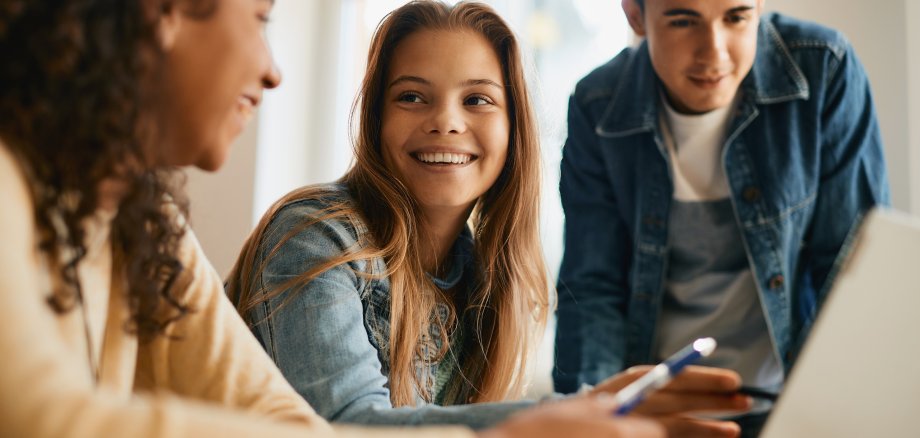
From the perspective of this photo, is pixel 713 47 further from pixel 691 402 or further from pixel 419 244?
pixel 691 402

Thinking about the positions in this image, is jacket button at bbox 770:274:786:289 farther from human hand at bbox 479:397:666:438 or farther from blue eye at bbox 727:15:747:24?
human hand at bbox 479:397:666:438

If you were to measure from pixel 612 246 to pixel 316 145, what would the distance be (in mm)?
1406

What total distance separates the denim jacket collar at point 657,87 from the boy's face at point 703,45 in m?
0.07

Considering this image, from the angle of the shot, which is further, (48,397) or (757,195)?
(757,195)

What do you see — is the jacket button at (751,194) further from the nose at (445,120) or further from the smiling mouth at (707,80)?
the nose at (445,120)

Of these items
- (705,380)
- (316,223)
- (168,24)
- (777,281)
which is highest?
(168,24)

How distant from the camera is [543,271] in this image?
1521mm

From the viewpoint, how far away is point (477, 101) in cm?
142

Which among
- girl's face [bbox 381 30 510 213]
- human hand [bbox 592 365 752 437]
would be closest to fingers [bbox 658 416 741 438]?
human hand [bbox 592 365 752 437]

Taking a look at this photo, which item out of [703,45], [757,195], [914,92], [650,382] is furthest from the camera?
[914,92]

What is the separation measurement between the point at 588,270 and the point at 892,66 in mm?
956

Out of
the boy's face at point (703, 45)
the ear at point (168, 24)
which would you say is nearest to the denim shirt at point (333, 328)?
the ear at point (168, 24)

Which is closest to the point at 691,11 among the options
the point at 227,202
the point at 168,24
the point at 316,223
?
the point at 316,223

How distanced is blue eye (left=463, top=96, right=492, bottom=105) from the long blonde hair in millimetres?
58
